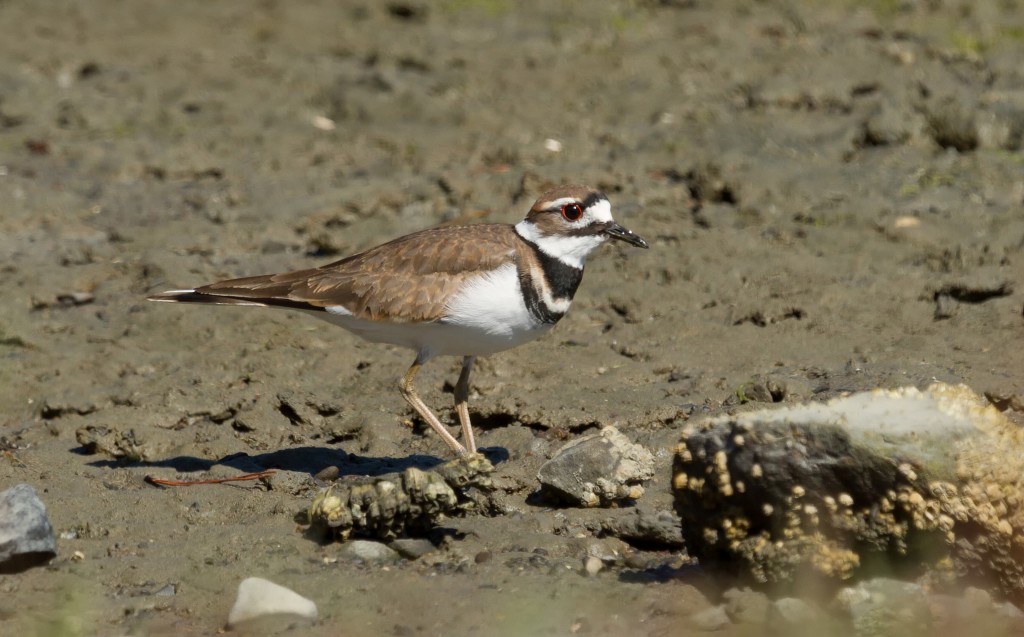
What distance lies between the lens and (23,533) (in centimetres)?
521

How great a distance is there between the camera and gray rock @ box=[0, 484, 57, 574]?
5.20 m

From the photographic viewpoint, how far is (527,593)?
5.01 m

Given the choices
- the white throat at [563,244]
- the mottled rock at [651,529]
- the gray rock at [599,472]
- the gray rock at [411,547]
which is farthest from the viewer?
the white throat at [563,244]

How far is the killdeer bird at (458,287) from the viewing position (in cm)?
641

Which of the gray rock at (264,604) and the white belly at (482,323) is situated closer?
the gray rock at (264,604)

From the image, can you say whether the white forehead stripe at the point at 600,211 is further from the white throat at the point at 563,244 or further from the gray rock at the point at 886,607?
the gray rock at the point at 886,607

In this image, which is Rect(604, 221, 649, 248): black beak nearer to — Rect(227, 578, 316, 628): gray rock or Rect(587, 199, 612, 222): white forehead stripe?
Rect(587, 199, 612, 222): white forehead stripe

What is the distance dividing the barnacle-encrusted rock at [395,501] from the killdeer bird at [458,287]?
0.93m

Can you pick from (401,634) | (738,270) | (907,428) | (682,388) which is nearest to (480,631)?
(401,634)

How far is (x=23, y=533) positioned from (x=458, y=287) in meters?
2.24

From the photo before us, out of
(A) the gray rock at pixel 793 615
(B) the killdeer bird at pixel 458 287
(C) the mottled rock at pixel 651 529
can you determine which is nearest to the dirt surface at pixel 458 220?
(C) the mottled rock at pixel 651 529

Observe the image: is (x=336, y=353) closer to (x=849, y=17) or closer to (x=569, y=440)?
(x=569, y=440)

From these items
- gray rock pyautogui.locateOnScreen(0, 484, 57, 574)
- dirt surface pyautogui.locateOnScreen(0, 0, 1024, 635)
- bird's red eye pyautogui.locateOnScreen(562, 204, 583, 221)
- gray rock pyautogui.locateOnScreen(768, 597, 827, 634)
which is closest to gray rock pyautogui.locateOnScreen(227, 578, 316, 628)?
dirt surface pyautogui.locateOnScreen(0, 0, 1024, 635)

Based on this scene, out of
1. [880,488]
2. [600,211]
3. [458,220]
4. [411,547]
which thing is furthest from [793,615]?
[458,220]
